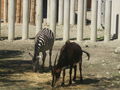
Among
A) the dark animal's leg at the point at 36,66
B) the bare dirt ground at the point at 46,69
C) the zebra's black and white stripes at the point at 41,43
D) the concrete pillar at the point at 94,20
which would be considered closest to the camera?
the bare dirt ground at the point at 46,69

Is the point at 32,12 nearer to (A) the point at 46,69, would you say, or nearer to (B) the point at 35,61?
(A) the point at 46,69

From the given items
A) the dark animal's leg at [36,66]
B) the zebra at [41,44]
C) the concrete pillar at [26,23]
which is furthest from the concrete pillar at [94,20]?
the dark animal's leg at [36,66]

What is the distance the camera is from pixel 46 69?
51.4 feet

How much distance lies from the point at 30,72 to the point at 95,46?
826cm

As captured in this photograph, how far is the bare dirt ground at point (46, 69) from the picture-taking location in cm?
1297

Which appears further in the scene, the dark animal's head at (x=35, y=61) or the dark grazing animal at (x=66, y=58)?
the dark animal's head at (x=35, y=61)

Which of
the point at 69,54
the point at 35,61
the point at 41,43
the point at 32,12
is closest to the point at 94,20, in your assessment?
the point at 32,12

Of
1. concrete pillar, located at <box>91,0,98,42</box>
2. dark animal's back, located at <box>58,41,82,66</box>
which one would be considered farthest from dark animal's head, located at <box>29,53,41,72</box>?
concrete pillar, located at <box>91,0,98,42</box>

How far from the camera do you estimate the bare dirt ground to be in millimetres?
12973

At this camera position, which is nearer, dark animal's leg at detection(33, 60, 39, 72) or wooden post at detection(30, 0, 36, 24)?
dark animal's leg at detection(33, 60, 39, 72)

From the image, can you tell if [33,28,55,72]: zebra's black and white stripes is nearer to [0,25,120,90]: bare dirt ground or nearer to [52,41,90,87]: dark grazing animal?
[0,25,120,90]: bare dirt ground

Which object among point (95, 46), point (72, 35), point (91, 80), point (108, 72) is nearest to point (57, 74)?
point (91, 80)

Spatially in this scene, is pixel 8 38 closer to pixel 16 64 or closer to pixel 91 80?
pixel 16 64

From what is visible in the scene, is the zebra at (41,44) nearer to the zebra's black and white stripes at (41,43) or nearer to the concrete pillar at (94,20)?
the zebra's black and white stripes at (41,43)
